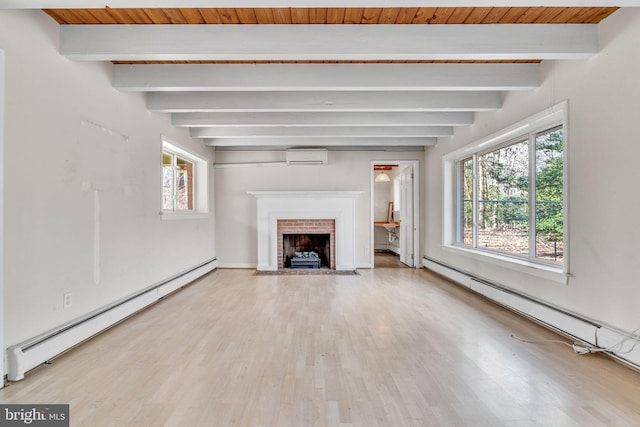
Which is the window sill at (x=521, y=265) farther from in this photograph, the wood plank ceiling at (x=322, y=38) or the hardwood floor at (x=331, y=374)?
the wood plank ceiling at (x=322, y=38)


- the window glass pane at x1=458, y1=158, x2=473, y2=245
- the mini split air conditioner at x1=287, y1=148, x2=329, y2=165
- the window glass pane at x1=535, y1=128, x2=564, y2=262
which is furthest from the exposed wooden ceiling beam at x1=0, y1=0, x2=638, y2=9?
the mini split air conditioner at x1=287, y1=148, x2=329, y2=165

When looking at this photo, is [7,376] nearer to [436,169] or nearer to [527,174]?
[527,174]

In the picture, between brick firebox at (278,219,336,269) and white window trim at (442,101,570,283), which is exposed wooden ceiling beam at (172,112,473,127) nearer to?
white window trim at (442,101,570,283)

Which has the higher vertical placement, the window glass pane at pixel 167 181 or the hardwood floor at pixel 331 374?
the window glass pane at pixel 167 181

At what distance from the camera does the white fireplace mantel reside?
6.34 metres

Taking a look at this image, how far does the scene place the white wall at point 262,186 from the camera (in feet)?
21.5

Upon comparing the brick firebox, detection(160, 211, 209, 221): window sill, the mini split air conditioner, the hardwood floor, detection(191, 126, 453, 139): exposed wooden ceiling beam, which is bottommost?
the hardwood floor

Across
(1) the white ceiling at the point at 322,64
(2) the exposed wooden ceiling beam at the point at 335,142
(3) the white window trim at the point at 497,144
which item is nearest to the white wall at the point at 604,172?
(3) the white window trim at the point at 497,144

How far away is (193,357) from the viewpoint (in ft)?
8.38

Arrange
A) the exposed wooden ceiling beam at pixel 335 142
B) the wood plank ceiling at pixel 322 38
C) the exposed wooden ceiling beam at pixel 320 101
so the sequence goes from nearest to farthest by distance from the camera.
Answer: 1. the wood plank ceiling at pixel 322 38
2. the exposed wooden ceiling beam at pixel 320 101
3. the exposed wooden ceiling beam at pixel 335 142

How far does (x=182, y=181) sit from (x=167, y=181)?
686 mm

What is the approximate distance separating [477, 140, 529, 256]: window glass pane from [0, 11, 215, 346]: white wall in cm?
436

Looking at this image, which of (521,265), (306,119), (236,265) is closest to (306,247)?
(236,265)

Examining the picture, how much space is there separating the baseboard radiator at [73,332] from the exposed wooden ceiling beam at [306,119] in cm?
221
